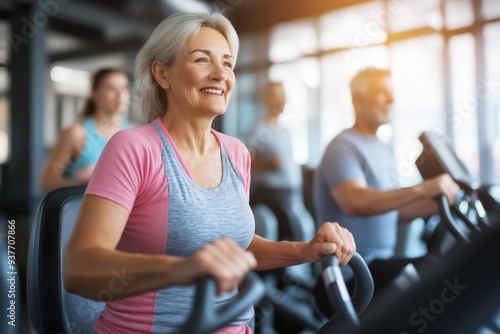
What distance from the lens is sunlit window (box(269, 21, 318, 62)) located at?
24.9 ft

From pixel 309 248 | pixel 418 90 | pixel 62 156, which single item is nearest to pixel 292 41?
pixel 418 90

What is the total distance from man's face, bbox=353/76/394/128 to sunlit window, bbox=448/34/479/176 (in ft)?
13.4

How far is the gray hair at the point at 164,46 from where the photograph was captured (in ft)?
3.54

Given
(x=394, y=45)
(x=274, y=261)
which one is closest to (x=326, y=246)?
(x=274, y=261)

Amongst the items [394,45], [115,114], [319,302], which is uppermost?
[394,45]

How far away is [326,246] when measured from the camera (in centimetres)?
99

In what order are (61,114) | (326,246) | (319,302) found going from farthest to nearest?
(61,114), (319,302), (326,246)

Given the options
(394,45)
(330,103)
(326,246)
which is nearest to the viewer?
(326,246)

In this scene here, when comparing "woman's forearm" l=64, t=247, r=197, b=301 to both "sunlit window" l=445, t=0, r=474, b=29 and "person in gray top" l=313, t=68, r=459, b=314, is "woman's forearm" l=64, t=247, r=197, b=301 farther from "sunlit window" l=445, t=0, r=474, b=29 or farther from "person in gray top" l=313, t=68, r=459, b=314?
"sunlit window" l=445, t=0, r=474, b=29

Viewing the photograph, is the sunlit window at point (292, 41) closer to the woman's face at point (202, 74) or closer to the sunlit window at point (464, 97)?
the sunlit window at point (464, 97)

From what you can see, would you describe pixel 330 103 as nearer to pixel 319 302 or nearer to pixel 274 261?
pixel 319 302

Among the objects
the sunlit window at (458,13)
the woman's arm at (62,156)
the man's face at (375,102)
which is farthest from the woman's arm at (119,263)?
the sunlit window at (458,13)

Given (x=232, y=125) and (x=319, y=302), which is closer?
(x=319, y=302)

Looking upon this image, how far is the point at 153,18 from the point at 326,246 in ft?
23.8
